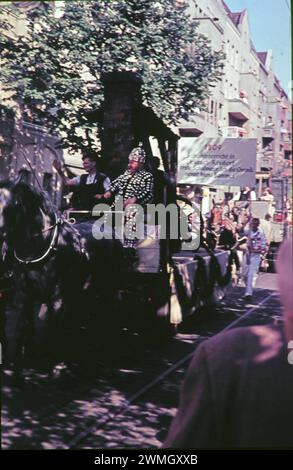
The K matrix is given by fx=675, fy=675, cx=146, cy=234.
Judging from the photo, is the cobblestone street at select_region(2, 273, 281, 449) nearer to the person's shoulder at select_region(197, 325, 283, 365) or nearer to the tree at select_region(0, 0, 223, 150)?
the person's shoulder at select_region(197, 325, 283, 365)

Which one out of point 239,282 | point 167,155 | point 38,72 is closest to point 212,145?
point 167,155

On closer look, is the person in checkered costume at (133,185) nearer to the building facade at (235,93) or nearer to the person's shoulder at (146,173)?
the person's shoulder at (146,173)

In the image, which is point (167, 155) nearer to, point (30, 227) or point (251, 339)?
point (30, 227)

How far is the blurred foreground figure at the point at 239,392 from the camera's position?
1522 millimetres

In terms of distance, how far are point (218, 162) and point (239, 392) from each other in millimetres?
6818

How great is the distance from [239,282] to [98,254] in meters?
10.7

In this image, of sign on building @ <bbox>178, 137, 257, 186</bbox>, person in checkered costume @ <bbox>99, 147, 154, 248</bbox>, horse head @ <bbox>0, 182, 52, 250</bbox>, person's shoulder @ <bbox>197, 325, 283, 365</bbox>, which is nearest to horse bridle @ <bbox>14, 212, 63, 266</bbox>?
horse head @ <bbox>0, 182, 52, 250</bbox>

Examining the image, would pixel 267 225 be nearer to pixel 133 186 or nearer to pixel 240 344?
pixel 133 186

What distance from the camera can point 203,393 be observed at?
4.99 feet

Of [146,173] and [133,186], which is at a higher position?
[146,173]

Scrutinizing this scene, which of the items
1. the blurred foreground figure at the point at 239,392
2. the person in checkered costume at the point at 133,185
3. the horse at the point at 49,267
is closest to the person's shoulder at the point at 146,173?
the person in checkered costume at the point at 133,185

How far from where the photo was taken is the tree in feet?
14.6

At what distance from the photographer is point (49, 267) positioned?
249 inches

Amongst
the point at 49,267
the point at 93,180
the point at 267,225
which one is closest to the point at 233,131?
the point at 93,180
